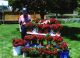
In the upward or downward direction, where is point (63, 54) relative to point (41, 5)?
downward

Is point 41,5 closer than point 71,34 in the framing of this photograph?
No

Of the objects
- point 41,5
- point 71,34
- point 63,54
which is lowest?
point 71,34

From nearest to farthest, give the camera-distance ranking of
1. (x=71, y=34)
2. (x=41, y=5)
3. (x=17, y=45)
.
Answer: (x=17, y=45), (x=71, y=34), (x=41, y=5)

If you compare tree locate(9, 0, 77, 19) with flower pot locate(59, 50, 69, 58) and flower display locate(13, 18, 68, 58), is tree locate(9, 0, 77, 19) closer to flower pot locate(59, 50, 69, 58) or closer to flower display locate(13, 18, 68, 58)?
flower display locate(13, 18, 68, 58)

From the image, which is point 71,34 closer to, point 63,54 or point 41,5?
point 41,5

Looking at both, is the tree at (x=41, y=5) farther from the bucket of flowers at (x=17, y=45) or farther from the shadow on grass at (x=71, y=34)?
the bucket of flowers at (x=17, y=45)

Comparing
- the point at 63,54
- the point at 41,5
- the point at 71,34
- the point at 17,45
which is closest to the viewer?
the point at 63,54

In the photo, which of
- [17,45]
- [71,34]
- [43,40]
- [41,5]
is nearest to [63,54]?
[43,40]

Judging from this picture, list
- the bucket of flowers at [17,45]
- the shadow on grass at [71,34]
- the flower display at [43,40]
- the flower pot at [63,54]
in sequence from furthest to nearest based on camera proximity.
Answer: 1. the shadow on grass at [71,34]
2. the bucket of flowers at [17,45]
3. the flower pot at [63,54]
4. the flower display at [43,40]

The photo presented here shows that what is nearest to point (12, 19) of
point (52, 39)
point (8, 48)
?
point (8, 48)

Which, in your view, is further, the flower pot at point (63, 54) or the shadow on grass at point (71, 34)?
the shadow on grass at point (71, 34)

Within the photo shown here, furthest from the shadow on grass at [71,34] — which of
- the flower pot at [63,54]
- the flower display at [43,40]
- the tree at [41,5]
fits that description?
the flower pot at [63,54]

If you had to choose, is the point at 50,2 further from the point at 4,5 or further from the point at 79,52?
the point at 4,5

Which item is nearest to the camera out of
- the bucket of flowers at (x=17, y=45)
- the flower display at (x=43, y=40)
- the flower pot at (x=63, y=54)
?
the flower display at (x=43, y=40)
